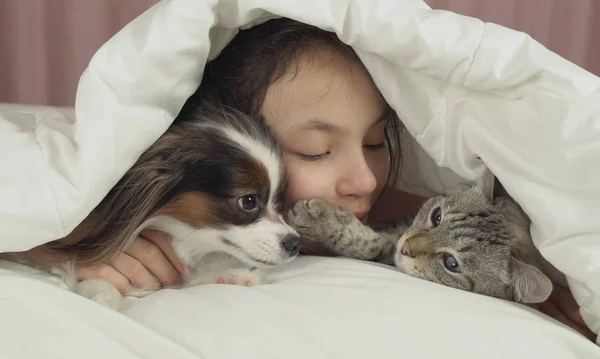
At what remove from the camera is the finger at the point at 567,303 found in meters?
1.25

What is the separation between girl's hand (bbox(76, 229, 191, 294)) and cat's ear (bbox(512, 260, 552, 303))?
0.72 meters

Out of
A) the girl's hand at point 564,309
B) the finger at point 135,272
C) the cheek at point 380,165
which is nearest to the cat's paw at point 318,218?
the cheek at point 380,165

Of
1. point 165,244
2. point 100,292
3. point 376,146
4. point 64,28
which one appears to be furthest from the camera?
point 64,28

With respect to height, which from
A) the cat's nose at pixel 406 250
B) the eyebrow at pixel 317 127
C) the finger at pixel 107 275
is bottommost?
the cat's nose at pixel 406 250

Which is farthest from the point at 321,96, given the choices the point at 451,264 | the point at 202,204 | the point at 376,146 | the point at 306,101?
the point at 451,264

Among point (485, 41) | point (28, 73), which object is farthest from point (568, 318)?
point (28, 73)

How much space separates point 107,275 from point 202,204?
243 mm

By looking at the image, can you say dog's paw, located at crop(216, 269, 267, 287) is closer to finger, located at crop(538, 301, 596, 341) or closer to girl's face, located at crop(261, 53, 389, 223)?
girl's face, located at crop(261, 53, 389, 223)

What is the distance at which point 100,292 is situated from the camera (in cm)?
118

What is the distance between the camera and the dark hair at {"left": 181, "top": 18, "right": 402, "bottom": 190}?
4.80 feet

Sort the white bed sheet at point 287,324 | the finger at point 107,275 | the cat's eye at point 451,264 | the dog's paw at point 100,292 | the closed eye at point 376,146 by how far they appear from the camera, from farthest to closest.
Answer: the closed eye at point 376,146 → the cat's eye at point 451,264 → the finger at point 107,275 → the dog's paw at point 100,292 → the white bed sheet at point 287,324

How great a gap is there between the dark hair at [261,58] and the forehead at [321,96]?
0.02m

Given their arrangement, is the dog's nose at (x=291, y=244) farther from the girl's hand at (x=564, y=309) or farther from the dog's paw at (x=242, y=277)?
the girl's hand at (x=564, y=309)

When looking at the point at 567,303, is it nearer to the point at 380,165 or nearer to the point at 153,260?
the point at 380,165
